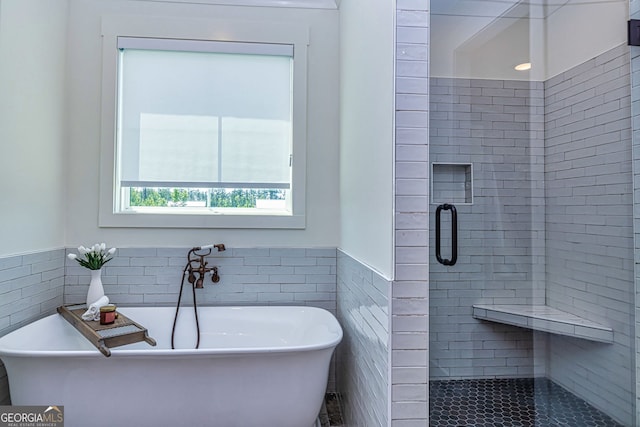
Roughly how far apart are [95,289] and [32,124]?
40.2 inches

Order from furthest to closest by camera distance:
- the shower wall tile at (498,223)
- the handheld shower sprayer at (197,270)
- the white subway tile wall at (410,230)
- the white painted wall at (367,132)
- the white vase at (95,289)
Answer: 1. the handheld shower sprayer at (197,270)
2. the white vase at (95,289)
3. the shower wall tile at (498,223)
4. the white painted wall at (367,132)
5. the white subway tile wall at (410,230)

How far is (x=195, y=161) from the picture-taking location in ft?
8.47

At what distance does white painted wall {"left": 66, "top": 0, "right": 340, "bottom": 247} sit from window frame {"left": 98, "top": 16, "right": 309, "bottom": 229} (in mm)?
44

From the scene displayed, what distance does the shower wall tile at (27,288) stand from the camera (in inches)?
76.2

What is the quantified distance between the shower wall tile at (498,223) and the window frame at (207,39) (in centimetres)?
107

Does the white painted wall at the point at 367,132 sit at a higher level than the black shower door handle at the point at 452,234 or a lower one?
higher

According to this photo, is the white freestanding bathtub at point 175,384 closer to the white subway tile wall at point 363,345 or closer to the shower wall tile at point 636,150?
the white subway tile wall at point 363,345

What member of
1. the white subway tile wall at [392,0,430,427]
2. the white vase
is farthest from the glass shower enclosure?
the white vase

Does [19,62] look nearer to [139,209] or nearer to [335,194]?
[139,209]

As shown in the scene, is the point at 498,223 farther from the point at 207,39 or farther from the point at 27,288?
the point at 27,288

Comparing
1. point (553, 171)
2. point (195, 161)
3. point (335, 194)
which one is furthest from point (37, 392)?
point (553, 171)

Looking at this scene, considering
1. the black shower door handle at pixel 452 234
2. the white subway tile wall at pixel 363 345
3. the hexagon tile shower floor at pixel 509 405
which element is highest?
the black shower door handle at pixel 452 234

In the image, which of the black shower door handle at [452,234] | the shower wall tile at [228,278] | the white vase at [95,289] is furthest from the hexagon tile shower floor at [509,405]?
the white vase at [95,289]

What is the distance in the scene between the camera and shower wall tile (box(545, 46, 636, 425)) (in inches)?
64.7
